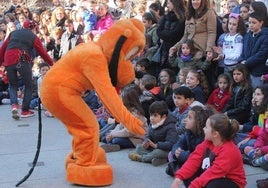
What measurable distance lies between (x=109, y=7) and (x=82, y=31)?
80cm

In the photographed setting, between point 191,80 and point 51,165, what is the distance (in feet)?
6.99

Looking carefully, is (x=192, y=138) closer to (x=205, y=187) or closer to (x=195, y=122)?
(x=195, y=122)

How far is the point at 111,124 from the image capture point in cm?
693

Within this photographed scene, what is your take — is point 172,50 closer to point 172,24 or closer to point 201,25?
point 172,24

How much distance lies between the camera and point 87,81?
4949mm

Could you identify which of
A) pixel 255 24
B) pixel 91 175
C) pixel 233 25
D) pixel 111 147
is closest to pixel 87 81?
pixel 91 175

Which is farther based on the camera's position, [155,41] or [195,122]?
[155,41]

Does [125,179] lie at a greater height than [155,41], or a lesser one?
lesser

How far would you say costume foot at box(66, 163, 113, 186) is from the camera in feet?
16.4

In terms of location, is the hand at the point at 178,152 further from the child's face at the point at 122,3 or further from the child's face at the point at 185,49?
the child's face at the point at 122,3

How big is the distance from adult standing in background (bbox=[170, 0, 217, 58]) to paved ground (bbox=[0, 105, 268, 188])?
199cm

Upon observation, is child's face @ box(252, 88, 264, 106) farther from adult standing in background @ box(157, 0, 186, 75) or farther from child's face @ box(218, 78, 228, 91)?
adult standing in background @ box(157, 0, 186, 75)

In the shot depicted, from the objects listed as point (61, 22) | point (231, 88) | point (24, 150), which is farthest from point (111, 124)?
point (61, 22)

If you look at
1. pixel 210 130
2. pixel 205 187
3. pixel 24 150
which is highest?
pixel 210 130
